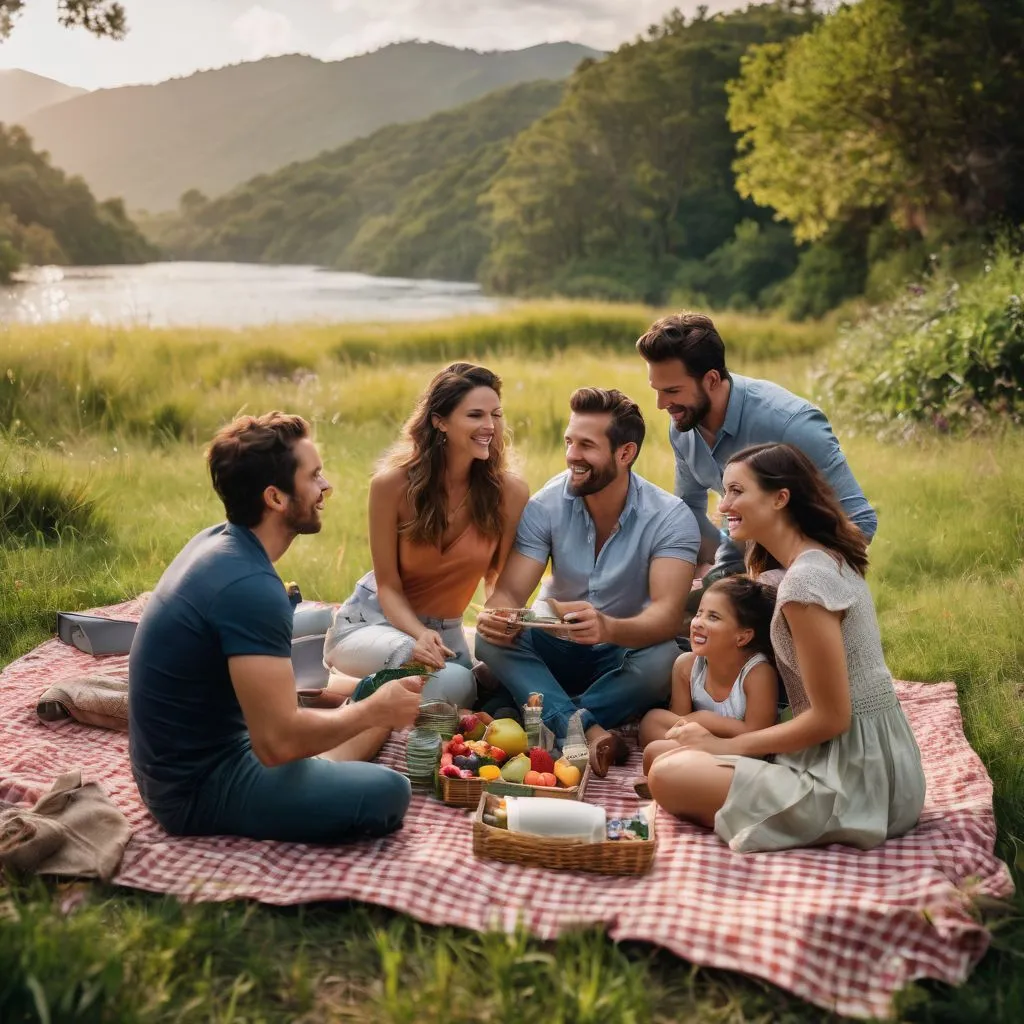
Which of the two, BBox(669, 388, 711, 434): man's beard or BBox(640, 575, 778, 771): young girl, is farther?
BBox(669, 388, 711, 434): man's beard

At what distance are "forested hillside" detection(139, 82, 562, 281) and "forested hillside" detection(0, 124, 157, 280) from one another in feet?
2.62

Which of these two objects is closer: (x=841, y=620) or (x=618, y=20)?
(x=841, y=620)

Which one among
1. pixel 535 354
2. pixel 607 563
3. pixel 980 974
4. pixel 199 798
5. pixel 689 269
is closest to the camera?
pixel 980 974

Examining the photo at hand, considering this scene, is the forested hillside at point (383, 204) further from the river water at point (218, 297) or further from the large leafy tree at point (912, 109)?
the large leafy tree at point (912, 109)

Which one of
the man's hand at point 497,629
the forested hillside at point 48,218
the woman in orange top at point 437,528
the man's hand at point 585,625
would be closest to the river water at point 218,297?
the forested hillside at point 48,218

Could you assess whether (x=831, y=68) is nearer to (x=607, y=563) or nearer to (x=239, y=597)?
(x=607, y=563)

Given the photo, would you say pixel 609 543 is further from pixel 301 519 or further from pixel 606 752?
pixel 301 519

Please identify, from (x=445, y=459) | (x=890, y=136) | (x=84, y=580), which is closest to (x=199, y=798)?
(x=445, y=459)

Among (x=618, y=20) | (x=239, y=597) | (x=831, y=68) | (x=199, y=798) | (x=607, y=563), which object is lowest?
(x=199, y=798)

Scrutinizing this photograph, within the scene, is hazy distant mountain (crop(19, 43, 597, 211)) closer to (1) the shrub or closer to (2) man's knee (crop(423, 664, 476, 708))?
(1) the shrub

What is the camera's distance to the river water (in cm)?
1402

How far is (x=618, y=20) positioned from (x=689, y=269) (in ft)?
16.0

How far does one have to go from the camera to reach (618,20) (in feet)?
67.2

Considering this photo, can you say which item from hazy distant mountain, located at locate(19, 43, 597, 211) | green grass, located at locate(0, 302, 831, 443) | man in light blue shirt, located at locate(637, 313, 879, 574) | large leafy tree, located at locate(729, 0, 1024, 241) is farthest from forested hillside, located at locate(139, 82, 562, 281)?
man in light blue shirt, located at locate(637, 313, 879, 574)
